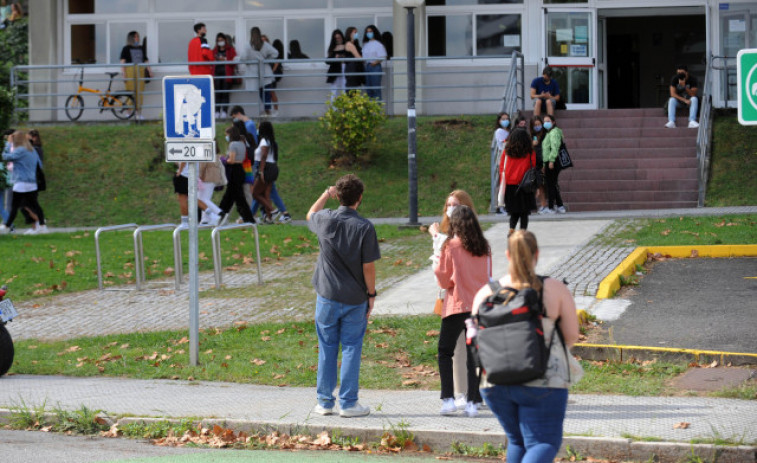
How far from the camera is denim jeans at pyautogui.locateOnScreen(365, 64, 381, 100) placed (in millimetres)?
26531

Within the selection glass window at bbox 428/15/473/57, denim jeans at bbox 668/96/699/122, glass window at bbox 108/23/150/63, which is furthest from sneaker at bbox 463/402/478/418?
glass window at bbox 108/23/150/63

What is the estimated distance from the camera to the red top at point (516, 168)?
50.6 ft

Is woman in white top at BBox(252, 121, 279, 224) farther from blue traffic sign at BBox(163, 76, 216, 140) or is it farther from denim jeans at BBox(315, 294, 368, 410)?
denim jeans at BBox(315, 294, 368, 410)

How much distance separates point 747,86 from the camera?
7211 millimetres

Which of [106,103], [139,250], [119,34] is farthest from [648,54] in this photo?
[139,250]

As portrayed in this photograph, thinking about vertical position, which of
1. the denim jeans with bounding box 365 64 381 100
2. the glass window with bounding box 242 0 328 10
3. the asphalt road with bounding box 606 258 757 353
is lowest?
the asphalt road with bounding box 606 258 757 353

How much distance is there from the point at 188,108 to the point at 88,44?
20.9 m

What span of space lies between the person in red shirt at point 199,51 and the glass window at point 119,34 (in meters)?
2.86

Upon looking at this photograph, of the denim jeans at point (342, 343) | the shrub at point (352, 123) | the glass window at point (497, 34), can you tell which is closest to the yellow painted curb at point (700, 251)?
the denim jeans at point (342, 343)

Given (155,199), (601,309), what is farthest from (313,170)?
(601,309)

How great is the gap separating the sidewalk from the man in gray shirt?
32cm

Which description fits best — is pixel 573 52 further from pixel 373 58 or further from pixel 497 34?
pixel 373 58

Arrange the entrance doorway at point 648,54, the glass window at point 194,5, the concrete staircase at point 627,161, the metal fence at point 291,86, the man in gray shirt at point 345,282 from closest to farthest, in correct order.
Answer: the man in gray shirt at point 345,282, the concrete staircase at point 627,161, the metal fence at point 291,86, the glass window at point 194,5, the entrance doorway at point 648,54

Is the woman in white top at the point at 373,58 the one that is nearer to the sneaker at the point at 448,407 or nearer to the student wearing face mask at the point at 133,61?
the student wearing face mask at the point at 133,61
